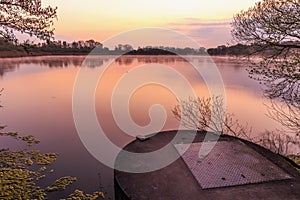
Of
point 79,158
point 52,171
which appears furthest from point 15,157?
point 79,158

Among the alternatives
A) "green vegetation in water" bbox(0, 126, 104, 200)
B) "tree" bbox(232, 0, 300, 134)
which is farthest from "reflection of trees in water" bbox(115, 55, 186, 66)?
"tree" bbox(232, 0, 300, 134)

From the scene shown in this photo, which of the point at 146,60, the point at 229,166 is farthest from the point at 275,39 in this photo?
the point at 146,60

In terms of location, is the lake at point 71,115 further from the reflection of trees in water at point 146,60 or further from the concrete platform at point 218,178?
the reflection of trees in water at point 146,60

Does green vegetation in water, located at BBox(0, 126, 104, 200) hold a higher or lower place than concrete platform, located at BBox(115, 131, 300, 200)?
lower

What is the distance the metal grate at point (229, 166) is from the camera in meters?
6.51

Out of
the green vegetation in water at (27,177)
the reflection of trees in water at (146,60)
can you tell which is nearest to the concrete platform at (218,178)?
the green vegetation in water at (27,177)

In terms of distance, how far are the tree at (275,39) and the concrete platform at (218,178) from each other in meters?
2.12

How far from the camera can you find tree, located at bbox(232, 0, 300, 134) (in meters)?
6.82

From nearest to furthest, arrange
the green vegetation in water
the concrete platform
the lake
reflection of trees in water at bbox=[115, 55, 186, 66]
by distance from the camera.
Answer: the concrete platform, the green vegetation in water, the lake, reflection of trees in water at bbox=[115, 55, 186, 66]

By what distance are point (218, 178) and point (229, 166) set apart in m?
0.86

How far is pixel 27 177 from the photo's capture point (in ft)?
28.0

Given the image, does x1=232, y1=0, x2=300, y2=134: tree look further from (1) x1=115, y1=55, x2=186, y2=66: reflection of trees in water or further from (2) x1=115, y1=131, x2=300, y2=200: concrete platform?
(1) x1=115, y1=55, x2=186, y2=66: reflection of trees in water

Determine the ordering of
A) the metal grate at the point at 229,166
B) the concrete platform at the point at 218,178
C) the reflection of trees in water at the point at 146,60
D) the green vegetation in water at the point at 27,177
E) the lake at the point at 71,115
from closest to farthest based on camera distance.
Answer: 1. the concrete platform at the point at 218,178
2. the metal grate at the point at 229,166
3. the green vegetation in water at the point at 27,177
4. the lake at the point at 71,115
5. the reflection of trees in water at the point at 146,60

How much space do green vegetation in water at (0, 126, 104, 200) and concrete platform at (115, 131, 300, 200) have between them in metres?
2.48
